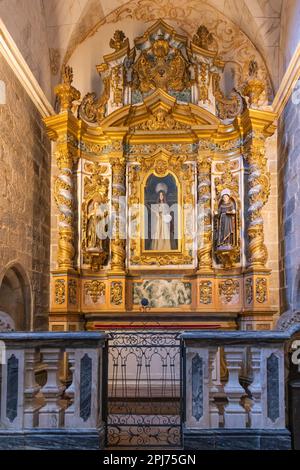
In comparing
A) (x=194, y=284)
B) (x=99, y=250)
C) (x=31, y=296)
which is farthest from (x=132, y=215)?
(x=31, y=296)

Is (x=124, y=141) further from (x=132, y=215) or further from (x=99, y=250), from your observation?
(x=99, y=250)

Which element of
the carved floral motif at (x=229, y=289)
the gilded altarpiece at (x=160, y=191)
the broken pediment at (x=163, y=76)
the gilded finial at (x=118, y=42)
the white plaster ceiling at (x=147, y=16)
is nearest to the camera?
the gilded altarpiece at (x=160, y=191)

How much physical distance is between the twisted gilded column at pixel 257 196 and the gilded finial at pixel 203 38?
2083 mm

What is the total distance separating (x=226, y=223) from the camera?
10.0m

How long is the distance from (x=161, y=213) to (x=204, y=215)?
78 cm

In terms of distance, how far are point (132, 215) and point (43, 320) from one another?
8.00 ft

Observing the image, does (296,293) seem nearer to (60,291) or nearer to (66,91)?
(60,291)

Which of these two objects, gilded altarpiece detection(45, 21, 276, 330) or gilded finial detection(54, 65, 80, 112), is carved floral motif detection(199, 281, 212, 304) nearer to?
gilded altarpiece detection(45, 21, 276, 330)

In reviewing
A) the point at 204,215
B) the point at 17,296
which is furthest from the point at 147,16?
the point at 17,296

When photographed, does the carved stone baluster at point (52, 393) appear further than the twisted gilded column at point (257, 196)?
No

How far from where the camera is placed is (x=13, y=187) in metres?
8.50

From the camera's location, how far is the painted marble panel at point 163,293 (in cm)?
1022

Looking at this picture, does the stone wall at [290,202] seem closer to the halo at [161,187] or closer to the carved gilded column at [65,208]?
the halo at [161,187]

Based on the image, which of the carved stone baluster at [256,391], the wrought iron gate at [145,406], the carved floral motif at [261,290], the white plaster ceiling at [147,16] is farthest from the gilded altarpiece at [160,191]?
the carved stone baluster at [256,391]
